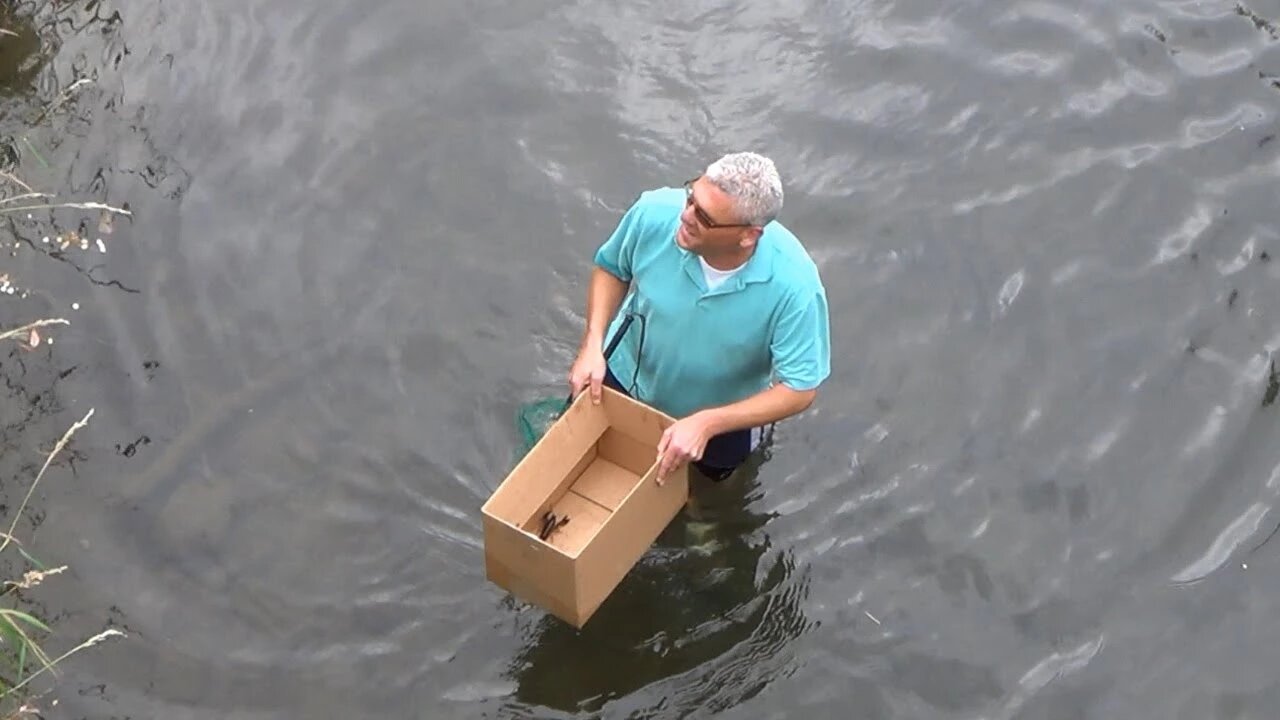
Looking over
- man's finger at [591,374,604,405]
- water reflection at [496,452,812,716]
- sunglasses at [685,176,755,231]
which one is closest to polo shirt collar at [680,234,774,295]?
sunglasses at [685,176,755,231]

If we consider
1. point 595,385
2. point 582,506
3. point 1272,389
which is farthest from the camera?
point 1272,389

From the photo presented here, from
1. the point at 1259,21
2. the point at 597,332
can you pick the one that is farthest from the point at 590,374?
the point at 1259,21

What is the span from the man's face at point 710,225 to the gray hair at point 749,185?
0.09 feet

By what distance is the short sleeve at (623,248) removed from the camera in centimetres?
538

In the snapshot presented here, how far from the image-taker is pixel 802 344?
5.32 metres

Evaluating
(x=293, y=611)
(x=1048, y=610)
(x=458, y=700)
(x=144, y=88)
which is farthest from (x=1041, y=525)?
(x=144, y=88)

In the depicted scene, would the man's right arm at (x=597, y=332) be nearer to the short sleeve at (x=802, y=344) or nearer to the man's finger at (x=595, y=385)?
the man's finger at (x=595, y=385)

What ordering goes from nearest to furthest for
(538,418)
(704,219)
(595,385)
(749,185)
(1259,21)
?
(749,185) < (704,219) < (595,385) < (538,418) < (1259,21)

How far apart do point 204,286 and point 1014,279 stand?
4369 mm

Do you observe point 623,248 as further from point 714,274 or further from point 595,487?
point 595,487

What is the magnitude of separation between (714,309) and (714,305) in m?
0.02

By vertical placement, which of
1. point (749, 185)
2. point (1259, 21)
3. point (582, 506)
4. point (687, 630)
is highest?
point (749, 185)

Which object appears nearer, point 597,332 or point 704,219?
point 704,219

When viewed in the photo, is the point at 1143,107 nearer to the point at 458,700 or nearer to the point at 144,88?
the point at 458,700
